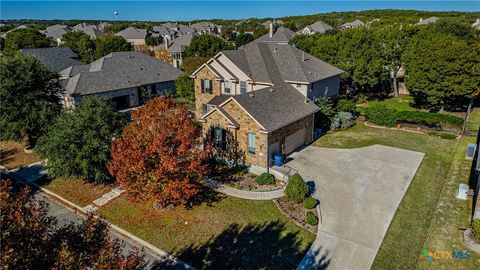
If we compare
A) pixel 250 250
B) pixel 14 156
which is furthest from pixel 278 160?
pixel 14 156

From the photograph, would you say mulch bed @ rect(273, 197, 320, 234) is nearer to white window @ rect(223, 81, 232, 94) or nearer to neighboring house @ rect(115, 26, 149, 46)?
white window @ rect(223, 81, 232, 94)

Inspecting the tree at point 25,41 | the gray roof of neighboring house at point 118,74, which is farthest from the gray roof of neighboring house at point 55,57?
the tree at point 25,41

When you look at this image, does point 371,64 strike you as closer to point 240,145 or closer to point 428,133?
point 428,133

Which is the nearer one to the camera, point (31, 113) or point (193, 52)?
point (31, 113)

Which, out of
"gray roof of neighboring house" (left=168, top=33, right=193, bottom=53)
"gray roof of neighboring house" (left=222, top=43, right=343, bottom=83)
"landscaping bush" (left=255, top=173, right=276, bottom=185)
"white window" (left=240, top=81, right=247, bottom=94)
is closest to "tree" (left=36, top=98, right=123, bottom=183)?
"landscaping bush" (left=255, top=173, right=276, bottom=185)

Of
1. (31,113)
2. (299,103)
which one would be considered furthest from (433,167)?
(31,113)
